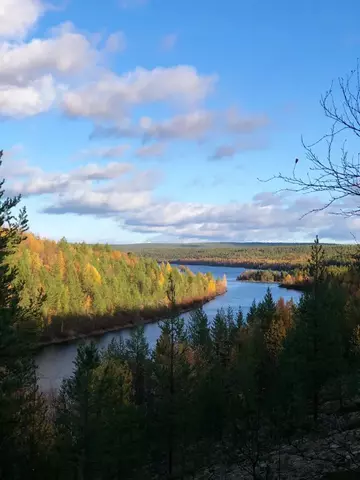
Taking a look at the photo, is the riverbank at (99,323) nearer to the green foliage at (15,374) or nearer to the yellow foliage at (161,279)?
the yellow foliage at (161,279)

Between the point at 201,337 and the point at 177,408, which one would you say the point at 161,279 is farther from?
the point at 177,408

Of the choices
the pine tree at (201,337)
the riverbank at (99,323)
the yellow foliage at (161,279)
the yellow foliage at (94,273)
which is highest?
the yellow foliage at (94,273)

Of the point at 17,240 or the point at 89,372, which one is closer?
the point at 17,240

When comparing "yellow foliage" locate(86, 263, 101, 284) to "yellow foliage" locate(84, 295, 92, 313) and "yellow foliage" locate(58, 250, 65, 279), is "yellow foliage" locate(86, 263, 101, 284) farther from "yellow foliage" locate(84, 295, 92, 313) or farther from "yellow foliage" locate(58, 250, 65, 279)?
"yellow foliage" locate(84, 295, 92, 313)

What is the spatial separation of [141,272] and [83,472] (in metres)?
105

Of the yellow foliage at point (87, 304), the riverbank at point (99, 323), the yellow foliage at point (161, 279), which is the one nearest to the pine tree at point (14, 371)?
the riverbank at point (99, 323)

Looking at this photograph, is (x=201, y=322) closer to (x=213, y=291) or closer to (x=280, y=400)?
(x=280, y=400)

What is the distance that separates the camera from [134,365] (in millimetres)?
44688

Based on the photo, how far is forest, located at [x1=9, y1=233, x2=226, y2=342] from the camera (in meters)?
78.3

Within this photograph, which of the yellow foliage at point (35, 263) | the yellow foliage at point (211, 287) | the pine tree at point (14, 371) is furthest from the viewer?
the yellow foliage at point (211, 287)

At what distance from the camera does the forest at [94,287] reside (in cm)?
7831

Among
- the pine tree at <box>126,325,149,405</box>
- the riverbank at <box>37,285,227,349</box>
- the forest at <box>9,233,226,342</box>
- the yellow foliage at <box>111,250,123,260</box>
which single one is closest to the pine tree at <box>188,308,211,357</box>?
the riverbank at <box>37,285,227,349</box>

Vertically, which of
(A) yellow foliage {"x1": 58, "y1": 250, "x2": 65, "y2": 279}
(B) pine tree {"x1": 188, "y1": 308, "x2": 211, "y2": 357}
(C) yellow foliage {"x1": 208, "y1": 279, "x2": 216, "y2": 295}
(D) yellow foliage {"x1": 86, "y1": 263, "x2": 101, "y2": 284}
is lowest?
(C) yellow foliage {"x1": 208, "y1": 279, "x2": 216, "y2": 295}

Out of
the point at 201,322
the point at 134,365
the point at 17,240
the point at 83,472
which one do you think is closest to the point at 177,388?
the point at 83,472
